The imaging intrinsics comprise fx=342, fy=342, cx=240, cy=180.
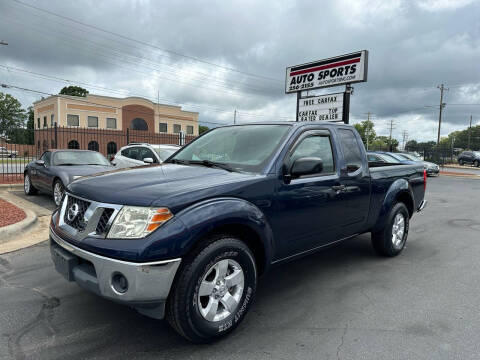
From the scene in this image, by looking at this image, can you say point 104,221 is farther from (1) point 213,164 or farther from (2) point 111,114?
(2) point 111,114

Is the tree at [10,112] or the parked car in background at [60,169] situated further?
the tree at [10,112]

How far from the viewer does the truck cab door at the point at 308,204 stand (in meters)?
3.18

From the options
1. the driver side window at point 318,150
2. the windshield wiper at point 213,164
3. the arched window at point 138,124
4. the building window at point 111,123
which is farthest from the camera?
the arched window at point 138,124

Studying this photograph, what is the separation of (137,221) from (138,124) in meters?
53.3

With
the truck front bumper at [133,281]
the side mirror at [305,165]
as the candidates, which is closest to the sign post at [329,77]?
the side mirror at [305,165]

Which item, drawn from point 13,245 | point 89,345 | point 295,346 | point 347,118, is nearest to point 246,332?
point 295,346

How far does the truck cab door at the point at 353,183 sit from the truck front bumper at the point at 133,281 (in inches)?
90.8

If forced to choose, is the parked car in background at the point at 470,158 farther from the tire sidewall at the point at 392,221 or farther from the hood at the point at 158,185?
the hood at the point at 158,185

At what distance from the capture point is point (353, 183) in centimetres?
403

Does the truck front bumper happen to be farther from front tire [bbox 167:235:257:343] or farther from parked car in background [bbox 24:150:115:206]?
parked car in background [bbox 24:150:115:206]

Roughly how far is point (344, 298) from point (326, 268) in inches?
36.2

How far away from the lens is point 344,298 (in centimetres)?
360

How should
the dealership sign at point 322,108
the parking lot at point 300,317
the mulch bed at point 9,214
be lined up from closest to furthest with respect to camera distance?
1. the parking lot at point 300,317
2. the mulch bed at point 9,214
3. the dealership sign at point 322,108

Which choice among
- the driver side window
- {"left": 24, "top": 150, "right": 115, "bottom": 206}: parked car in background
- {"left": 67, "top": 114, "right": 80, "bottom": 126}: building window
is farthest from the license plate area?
{"left": 67, "top": 114, "right": 80, "bottom": 126}: building window
